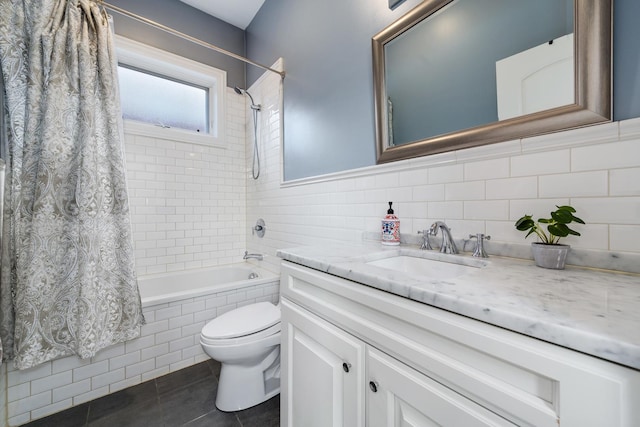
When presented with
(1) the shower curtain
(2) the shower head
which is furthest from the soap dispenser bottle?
(2) the shower head

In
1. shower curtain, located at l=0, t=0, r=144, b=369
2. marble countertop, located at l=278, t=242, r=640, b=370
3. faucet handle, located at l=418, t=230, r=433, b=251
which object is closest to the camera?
marble countertop, located at l=278, t=242, r=640, b=370

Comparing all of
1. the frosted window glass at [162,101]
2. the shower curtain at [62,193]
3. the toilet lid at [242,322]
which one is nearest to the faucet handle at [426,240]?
the toilet lid at [242,322]

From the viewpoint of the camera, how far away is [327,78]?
1.63 m

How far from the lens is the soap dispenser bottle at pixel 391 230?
1.17 m

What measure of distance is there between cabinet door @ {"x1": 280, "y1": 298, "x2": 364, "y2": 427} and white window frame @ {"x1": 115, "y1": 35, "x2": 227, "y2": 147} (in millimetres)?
2057

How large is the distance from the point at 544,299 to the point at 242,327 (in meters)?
1.31

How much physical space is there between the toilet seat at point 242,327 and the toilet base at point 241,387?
203mm

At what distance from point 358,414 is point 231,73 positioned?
2962 millimetres

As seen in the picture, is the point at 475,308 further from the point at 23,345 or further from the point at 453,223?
the point at 23,345

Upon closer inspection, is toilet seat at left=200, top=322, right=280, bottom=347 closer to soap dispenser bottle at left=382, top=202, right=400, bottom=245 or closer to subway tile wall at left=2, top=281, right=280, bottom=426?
subway tile wall at left=2, top=281, right=280, bottom=426

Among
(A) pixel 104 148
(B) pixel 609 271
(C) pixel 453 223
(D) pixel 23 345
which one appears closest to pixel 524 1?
(C) pixel 453 223

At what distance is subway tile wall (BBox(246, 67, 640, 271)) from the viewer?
0.69m

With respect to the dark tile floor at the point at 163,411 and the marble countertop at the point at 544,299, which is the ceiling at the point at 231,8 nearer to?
the marble countertop at the point at 544,299

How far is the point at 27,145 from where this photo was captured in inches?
51.5
